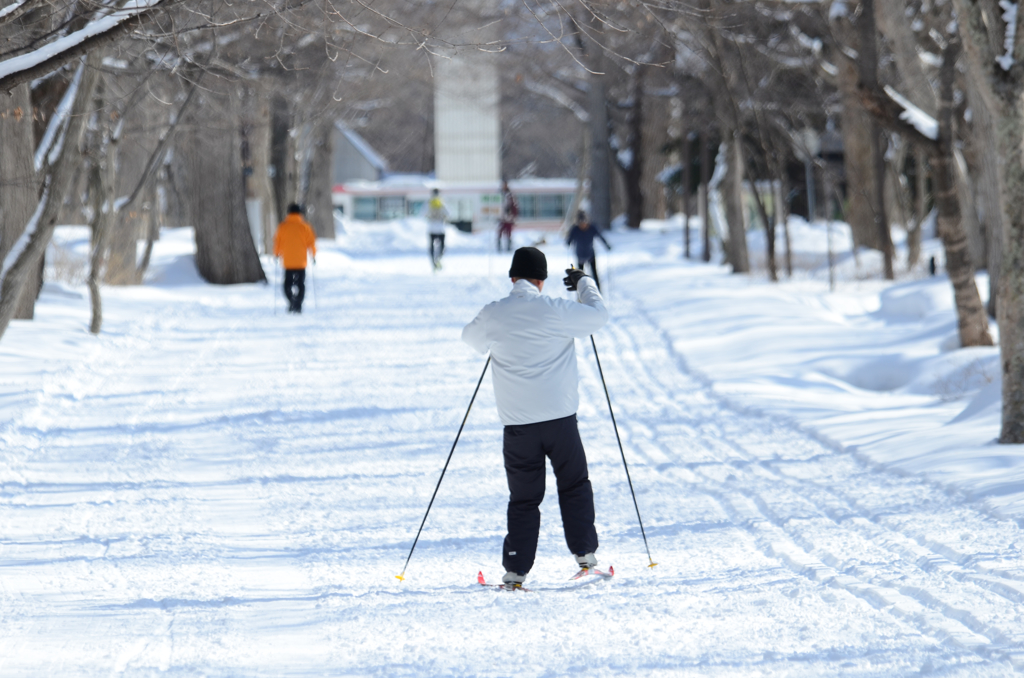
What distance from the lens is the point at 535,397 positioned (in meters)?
5.37

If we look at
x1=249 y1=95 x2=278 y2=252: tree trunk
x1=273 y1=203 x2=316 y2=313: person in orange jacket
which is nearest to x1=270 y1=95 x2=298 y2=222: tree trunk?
x1=249 y1=95 x2=278 y2=252: tree trunk

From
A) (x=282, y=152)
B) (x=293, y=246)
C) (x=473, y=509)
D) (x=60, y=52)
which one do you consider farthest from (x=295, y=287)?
(x=282, y=152)

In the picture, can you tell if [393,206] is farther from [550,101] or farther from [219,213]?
[219,213]

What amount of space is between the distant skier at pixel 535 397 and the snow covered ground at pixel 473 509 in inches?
10.7

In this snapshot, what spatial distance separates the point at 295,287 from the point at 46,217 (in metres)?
7.87

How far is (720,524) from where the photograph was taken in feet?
21.7

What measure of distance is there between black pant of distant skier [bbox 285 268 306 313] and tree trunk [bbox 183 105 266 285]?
5.07 metres

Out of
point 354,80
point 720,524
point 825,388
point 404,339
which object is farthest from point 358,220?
point 720,524

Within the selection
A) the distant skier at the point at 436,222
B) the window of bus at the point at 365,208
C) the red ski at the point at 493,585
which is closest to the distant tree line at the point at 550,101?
the red ski at the point at 493,585

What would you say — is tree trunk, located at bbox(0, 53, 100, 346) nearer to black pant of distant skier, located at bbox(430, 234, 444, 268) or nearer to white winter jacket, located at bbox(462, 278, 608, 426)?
white winter jacket, located at bbox(462, 278, 608, 426)

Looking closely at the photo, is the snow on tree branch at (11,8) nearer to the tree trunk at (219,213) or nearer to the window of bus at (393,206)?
the tree trunk at (219,213)

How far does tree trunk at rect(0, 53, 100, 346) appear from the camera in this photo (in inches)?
342

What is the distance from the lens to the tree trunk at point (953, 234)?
38.4ft

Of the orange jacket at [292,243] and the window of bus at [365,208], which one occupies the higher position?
the window of bus at [365,208]
